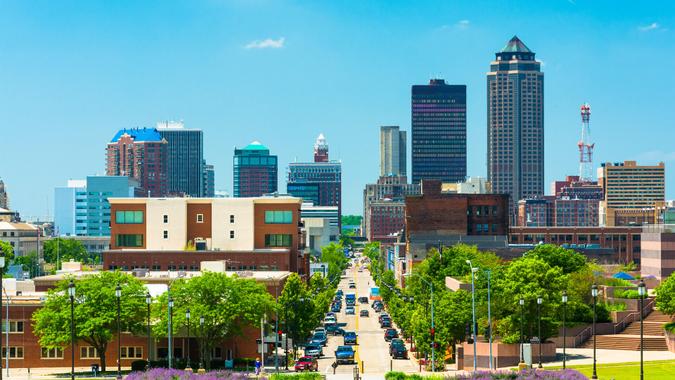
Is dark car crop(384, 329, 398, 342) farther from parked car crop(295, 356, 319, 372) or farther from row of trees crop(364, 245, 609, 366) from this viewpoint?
parked car crop(295, 356, 319, 372)

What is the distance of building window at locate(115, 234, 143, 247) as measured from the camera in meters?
171

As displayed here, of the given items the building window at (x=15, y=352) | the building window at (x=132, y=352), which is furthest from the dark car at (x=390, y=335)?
the building window at (x=15, y=352)

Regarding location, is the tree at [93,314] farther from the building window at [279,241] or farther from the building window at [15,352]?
the building window at [279,241]

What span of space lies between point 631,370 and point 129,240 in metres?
100

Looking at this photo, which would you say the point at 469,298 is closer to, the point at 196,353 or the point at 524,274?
the point at 524,274

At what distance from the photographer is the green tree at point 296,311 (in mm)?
128250

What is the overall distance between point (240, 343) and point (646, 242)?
6867 centimetres

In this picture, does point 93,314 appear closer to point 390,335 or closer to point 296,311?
point 296,311

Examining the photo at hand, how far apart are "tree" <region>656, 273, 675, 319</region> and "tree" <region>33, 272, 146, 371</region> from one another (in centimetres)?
4071

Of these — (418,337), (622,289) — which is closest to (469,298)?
(418,337)

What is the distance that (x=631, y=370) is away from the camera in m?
82.9

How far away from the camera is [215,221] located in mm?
170250

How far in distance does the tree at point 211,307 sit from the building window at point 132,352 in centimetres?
408

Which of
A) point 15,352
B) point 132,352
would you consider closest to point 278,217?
point 132,352
